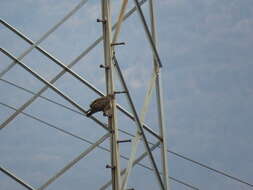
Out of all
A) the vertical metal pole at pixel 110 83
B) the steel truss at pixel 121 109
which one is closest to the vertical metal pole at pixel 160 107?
the steel truss at pixel 121 109

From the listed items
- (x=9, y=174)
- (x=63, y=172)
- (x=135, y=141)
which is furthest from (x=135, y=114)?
(x=9, y=174)

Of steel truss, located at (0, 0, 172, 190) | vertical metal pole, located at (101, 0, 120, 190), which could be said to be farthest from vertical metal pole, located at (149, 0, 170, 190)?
vertical metal pole, located at (101, 0, 120, 190)

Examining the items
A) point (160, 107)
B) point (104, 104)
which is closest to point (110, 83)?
point (104, 104)

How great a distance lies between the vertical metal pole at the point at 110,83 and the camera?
38.3ft

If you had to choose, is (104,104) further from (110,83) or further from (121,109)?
(121,109)

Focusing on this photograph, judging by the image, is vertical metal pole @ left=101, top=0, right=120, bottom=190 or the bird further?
the bird

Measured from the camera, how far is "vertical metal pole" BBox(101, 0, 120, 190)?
38.3ft

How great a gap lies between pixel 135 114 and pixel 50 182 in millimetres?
3174

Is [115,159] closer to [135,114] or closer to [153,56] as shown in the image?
[135,114]

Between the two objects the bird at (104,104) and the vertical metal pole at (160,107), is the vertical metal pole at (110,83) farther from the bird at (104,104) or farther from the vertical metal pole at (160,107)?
the vertical metal pole at (160,107)

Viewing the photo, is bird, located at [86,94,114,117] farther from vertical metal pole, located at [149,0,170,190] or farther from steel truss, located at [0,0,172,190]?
vertical metal pole, located at [149,0,170,190]

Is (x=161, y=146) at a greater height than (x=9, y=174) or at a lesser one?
greater

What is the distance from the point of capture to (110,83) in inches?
473

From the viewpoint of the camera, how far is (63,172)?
13.9 meters
